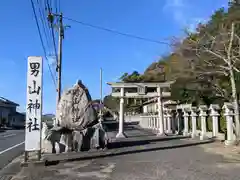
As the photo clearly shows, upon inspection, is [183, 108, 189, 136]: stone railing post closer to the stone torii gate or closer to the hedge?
the hedge

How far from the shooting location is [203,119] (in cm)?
1989

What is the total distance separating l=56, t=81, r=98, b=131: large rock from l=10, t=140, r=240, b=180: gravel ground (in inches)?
122

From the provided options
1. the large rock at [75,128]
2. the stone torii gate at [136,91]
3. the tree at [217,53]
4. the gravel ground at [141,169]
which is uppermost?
the tree at [217,53]

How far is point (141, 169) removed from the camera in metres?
9.24

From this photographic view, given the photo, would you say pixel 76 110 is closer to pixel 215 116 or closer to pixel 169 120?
pixel 215 116

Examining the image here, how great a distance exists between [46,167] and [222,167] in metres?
5.44

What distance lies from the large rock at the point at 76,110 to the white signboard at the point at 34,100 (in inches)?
145

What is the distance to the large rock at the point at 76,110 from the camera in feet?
47.1

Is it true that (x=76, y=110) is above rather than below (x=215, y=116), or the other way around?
above

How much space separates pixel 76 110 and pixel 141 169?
6042mm

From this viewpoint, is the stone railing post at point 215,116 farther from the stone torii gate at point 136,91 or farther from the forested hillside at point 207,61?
the stone torii gate at point 136,91

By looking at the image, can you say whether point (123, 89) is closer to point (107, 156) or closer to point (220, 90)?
point (220, 90)

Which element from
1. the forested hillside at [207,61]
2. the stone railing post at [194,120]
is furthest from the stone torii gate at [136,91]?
the stone railing post at [194,120]

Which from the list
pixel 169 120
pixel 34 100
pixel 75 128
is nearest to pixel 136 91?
pixel 169 120
